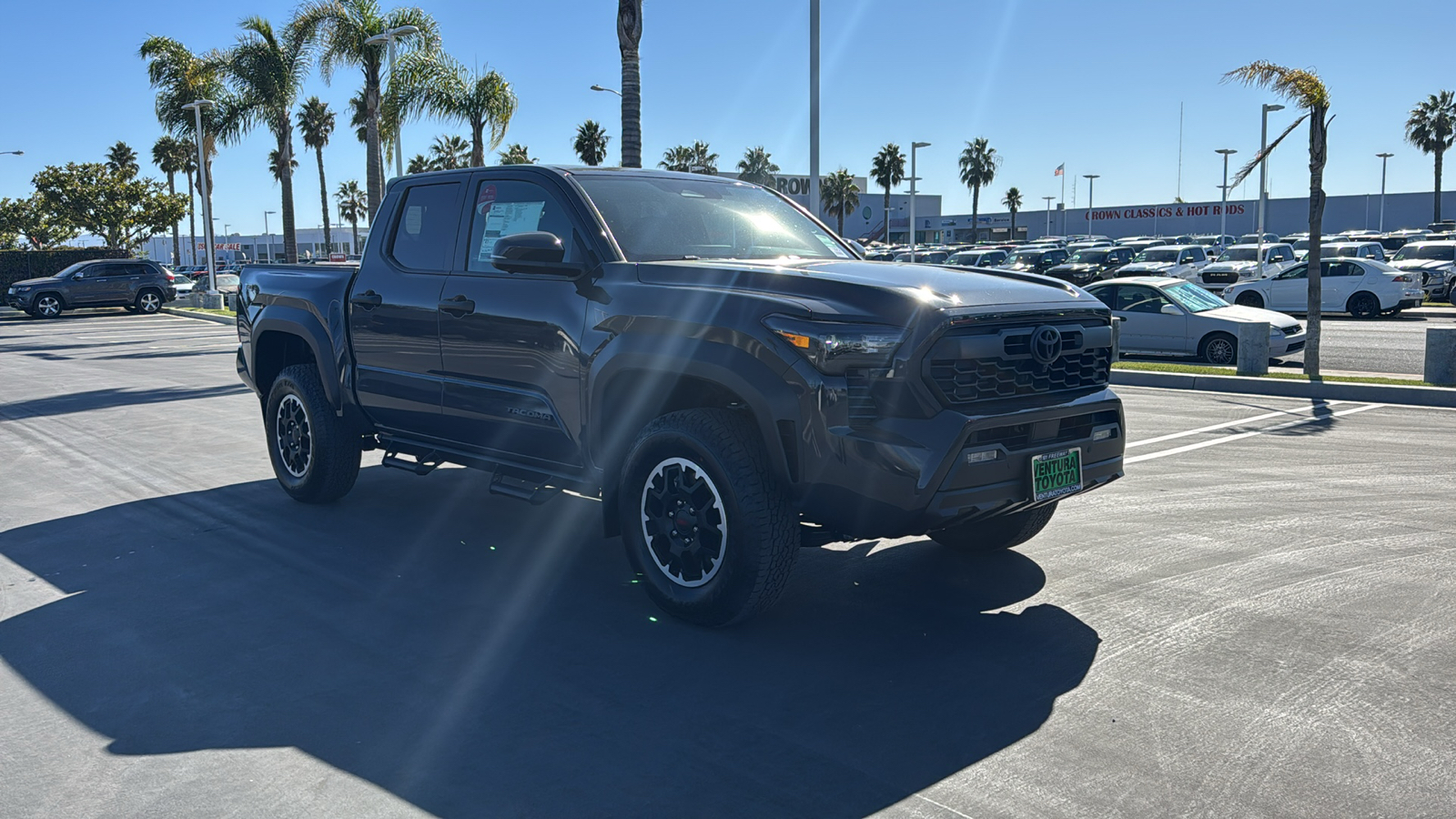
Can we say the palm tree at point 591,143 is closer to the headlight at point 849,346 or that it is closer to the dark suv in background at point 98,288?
the dark suv in background at point 98,288

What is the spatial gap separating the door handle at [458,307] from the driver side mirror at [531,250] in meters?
0.68

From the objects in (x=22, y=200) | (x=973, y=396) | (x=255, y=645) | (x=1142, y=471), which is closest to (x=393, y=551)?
(x=255, y=645)

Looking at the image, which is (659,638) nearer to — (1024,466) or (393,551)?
(1024,466)

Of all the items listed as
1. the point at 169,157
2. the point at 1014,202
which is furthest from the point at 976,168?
the point at 169,157

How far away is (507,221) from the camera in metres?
6.05

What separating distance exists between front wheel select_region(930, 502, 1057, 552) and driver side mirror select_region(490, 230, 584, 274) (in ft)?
7.58

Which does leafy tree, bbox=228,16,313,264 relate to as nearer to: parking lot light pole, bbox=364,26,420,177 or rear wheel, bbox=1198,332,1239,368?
parking lot light pole, bbox=364,26,420,177

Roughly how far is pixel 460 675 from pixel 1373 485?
6.41 m

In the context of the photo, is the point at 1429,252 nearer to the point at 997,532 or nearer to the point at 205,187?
the point at 997,532

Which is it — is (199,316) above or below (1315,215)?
below

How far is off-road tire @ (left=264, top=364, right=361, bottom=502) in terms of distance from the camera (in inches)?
279

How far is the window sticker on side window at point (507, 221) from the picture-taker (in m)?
5.89

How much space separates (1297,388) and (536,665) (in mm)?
11403

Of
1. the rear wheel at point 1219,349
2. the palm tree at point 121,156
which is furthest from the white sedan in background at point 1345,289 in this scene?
the palm tree at point 121,156
